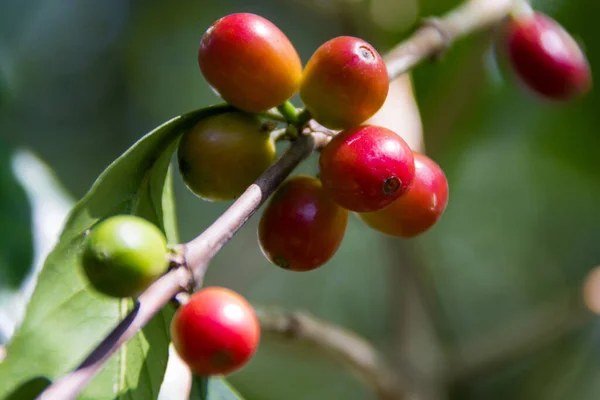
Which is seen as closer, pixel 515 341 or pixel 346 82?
pixel 346 82

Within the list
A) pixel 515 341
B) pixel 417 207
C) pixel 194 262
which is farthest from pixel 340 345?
pixel 194 262

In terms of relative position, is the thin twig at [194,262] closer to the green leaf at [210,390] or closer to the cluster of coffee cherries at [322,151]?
the cluster of coffee cherries at [322,151]

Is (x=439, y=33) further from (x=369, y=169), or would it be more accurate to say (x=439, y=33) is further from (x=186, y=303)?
(x=186, y=303)

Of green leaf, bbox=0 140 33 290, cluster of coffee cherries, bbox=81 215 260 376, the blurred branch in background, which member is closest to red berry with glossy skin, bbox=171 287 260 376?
cluster of coffee cherries, bbox=81 215 260 376

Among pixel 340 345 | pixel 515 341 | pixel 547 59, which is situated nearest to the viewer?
pixel 547 59

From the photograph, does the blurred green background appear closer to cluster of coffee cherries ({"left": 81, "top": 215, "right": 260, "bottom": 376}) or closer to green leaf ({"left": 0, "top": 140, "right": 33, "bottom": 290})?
green leaf ({"left": 0, "top": 140, "right": 33, "bottom": 290})
